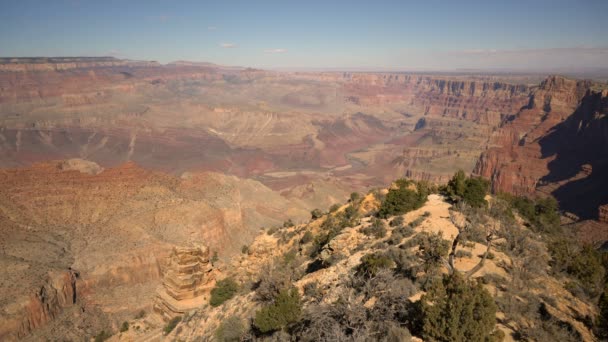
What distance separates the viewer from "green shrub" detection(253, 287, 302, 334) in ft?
49.2

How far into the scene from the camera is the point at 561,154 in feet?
316

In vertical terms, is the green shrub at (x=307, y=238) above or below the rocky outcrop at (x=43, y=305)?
above

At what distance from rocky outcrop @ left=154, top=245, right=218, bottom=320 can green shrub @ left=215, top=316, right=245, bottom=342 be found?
9.39 meters

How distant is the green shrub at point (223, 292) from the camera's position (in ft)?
84.2

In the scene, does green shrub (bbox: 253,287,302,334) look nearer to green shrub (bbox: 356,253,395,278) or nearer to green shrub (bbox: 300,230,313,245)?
green shrub (bbox: 356,253,395,278)

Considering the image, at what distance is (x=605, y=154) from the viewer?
82.7 meters

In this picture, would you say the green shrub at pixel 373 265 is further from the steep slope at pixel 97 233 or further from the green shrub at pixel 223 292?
the steep slope at pixel 97 233

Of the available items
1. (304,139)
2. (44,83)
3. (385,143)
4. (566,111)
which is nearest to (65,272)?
(304,139)

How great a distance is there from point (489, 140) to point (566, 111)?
27.3 m

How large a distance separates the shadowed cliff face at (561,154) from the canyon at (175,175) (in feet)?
1.53

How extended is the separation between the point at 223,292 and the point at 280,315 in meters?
12.6

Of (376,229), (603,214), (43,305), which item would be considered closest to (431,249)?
(376,229)

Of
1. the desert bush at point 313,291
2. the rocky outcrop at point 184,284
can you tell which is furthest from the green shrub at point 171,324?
the desert bush at point 313,291

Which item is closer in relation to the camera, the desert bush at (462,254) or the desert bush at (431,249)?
the desert bush at (431,249)
